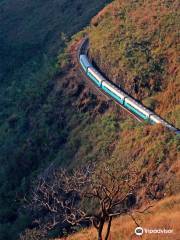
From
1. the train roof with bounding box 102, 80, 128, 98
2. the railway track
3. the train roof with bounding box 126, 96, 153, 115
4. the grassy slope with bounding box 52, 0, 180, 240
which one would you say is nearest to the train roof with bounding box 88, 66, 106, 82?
the train roof with bounding box 102, 80, 128, 98

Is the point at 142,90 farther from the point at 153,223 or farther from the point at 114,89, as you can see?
the point at 153,223

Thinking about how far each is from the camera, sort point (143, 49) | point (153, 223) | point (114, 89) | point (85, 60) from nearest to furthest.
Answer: point (153, 223), point (114, 89), point (143, 49), point (85, 60)

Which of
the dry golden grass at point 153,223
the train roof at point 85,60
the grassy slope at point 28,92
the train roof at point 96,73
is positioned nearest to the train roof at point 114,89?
the train roof at point 96,73

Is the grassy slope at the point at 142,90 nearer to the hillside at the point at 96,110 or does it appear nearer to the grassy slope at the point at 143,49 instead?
the grassy slope at the point at 143,49

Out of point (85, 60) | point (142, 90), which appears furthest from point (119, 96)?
point (85, 60)

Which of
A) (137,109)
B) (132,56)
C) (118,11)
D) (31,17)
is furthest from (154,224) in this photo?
(31,17)
